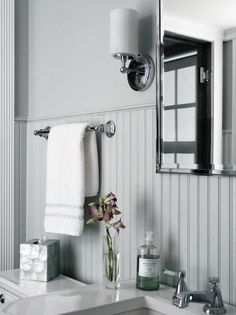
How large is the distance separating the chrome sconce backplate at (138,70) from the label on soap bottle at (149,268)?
0.60m

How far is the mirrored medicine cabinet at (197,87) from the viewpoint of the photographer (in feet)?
4.48

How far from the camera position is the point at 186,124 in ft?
4.93

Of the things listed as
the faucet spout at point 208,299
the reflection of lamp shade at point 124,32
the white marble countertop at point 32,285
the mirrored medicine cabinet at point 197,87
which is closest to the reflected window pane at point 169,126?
the mirrored medicine cabinet at point 197,87

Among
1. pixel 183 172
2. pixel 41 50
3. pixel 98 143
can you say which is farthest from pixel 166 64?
pixel 41 50

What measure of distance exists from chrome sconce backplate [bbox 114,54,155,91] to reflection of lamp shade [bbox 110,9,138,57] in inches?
1.5

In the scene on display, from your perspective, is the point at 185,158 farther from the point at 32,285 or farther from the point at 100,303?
the point at 32,285

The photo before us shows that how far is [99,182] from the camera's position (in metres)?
1.91

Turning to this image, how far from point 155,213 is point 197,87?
1.53ft

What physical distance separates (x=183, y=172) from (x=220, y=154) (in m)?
0.17

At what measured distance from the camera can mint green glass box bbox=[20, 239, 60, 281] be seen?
1916mm

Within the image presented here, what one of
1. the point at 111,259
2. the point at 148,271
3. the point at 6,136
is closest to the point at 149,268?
the point at 148,271

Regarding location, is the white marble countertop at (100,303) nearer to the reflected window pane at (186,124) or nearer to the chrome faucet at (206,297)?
the chrome faucet at (206,297)

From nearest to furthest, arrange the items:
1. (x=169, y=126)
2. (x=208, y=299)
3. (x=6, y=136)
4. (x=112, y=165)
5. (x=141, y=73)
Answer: (x=208, y=299)
(x=169, y=126)
(x=141, y=73)
(x=112, y=165)
(x=6, y=136)

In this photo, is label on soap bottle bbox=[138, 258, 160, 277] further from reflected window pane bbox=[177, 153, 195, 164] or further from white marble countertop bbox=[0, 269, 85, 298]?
white marble countertop bbox=[0, 269, 85, 298]
